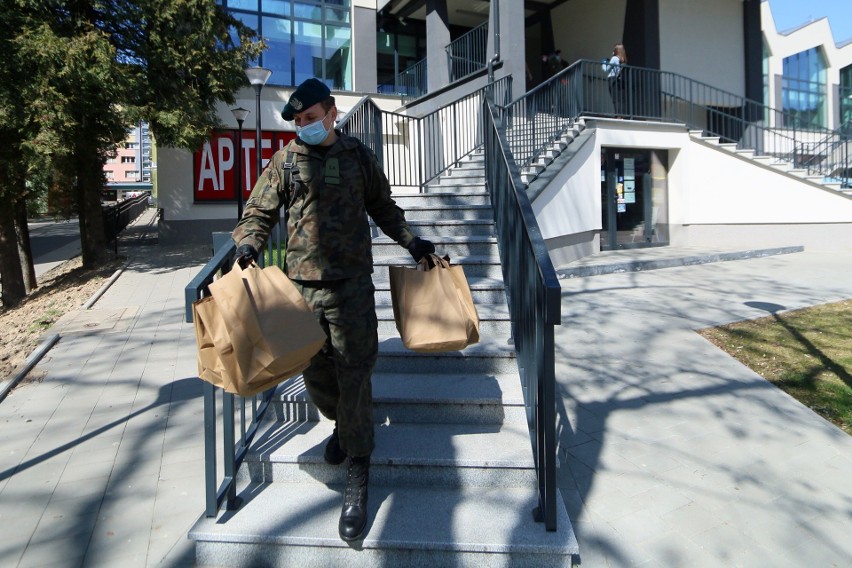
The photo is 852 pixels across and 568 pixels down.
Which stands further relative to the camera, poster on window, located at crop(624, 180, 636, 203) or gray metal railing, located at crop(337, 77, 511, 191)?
poster on window, located at crop(624, 180, 636, 203)

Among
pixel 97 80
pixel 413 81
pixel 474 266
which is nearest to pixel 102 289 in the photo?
pixel 97 80

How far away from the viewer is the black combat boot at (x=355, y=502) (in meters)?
2.53

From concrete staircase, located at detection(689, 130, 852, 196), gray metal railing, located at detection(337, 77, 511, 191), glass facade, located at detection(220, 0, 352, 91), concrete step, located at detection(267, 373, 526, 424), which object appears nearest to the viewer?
concrete step, located at detection(267, 373, 526, 424)

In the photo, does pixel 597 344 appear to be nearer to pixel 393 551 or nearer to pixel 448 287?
pixel 448 287

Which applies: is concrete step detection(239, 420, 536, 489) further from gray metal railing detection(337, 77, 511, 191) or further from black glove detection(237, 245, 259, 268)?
gray metal railing detection(337, 77, 511, 191)

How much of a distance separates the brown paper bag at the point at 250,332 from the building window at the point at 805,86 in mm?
23909

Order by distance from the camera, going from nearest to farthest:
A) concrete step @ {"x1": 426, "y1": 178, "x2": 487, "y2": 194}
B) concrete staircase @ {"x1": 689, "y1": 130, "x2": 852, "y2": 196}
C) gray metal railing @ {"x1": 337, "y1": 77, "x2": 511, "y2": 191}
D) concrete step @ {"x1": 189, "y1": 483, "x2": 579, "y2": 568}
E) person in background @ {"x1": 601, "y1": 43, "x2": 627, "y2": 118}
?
concrete step @ {"x1": 189, "y1": 483, "x2": 579, "y2": 568} < gray metal railing @ {"x1": 337, "y1": 77, "x2": 511, "y2": 191} < concrete step @ {"x1": 426, "y1": 178, "x2": 487, "y2": 194} < person in background @ {"x1": 601, "y1": 43, "x2": 627, "y2": 118} < concrete staircase @ {"x1": 689, "y1": 130, "x2": 852, "y2": 196}

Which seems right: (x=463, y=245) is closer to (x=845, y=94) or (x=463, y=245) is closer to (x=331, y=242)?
(x=331, y=242)

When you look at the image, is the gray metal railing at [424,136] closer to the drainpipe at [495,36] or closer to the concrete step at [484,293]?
the drainpipe at [495,36]

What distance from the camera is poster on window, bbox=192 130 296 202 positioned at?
16.9 metres

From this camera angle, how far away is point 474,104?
11.0m

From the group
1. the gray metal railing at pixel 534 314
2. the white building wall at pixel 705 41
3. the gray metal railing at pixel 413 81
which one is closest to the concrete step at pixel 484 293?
the gray metal railing at pixel 534 314

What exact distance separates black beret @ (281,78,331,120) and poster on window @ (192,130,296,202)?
14859 millimetres

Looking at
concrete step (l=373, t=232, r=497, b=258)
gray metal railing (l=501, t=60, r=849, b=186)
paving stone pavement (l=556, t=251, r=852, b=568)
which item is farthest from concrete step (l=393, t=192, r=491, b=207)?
gray metal railing (l=501, t=60, r=849, b=186)
